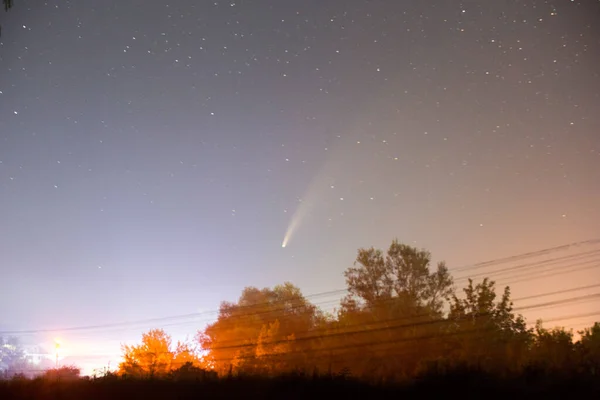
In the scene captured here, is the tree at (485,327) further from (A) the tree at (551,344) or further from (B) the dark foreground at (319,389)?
(B) the dark foreground at (319,389)

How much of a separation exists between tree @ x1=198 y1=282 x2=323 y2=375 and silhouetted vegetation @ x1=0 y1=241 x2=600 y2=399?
0.14 meters

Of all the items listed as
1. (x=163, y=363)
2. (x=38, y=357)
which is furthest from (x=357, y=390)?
(x=38, y=357)

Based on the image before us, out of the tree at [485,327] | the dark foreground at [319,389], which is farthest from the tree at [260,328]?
the dark foreground at [319,389]

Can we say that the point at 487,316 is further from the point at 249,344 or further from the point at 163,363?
the point at 163,363

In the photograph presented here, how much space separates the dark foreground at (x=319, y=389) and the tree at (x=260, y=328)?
98.3ft

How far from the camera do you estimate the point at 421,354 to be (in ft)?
118

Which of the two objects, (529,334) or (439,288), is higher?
(439,288)

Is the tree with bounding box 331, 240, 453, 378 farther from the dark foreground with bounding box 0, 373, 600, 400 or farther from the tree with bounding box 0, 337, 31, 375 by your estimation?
Answer: the tree with bounding box 0, 337, 31, 375

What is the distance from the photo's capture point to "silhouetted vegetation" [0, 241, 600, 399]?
12312mm

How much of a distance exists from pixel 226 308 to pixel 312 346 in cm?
1781

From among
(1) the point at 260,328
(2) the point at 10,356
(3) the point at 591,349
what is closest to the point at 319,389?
(3) the point at 591,349

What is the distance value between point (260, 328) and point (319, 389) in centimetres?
4553

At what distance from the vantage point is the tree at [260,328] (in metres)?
50.7

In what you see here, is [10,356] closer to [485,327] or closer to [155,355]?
[155,355]
